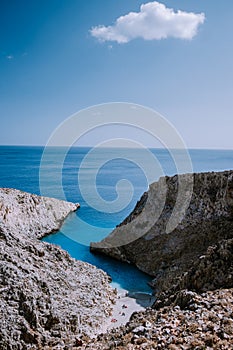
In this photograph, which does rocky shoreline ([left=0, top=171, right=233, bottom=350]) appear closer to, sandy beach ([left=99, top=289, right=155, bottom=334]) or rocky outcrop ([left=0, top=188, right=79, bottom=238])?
sandy beach ([left=99, top=289, right=155, bottom=334])

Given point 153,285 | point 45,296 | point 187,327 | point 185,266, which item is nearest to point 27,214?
point 153,285

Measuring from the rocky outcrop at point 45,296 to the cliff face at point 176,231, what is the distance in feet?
25.1

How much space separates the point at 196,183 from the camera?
43219 millimetres

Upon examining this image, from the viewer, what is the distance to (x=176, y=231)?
41531 mm

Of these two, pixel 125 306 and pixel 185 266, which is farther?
pixel 185 266

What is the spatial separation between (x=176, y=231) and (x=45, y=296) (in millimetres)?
21155

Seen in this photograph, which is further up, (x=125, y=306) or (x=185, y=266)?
(x=185, y=266)

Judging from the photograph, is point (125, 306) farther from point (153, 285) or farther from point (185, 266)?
point (185, 266)

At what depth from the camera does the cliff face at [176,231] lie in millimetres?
38219

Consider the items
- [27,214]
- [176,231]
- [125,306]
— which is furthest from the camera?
[27,214]

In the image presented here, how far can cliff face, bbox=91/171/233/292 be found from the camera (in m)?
38.2

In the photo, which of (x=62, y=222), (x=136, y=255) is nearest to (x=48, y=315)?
(x=136, y=255)

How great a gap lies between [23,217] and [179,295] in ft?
119

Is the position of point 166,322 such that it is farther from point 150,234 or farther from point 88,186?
point 88,186
